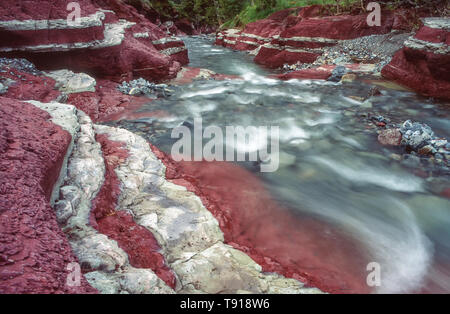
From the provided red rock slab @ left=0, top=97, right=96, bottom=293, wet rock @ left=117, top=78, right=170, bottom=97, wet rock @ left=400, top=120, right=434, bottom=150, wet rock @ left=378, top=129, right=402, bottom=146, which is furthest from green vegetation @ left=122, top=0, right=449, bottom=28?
red rock slab @ left=0, top=97, right=96, bottom=293

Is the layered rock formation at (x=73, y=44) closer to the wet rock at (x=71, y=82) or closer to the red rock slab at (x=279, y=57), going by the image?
the wet rock at (x=71, y=82)

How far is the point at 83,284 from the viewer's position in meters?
1.41

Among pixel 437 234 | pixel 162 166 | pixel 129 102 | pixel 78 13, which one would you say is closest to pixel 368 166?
pixel 437 234

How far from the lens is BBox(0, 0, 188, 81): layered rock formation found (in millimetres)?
6418

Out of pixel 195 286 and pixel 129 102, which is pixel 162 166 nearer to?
pixel 195 286

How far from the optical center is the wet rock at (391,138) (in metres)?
4.89

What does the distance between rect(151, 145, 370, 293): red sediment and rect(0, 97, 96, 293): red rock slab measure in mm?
1533

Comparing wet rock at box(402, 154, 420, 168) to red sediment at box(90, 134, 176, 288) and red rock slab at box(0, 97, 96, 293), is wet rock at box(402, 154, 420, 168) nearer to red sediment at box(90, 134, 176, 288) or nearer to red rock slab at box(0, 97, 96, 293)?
red sediment at box(90, 134, 176, 288)

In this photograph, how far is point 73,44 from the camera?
719 cm

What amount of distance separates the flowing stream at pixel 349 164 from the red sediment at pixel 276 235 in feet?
0.50

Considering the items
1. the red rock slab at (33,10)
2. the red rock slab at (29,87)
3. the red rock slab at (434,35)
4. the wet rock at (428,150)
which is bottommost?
the wet rock at (428,150)

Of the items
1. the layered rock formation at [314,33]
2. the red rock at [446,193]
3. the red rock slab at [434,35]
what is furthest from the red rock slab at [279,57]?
the red rock at [446,193]

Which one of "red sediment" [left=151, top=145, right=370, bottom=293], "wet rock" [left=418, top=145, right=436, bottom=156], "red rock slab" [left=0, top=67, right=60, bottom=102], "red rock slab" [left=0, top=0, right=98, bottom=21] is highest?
"red rock slab" [left=0, top=0, right=98, bottom=21]

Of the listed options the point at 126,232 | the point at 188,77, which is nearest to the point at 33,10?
the point at 188,77
